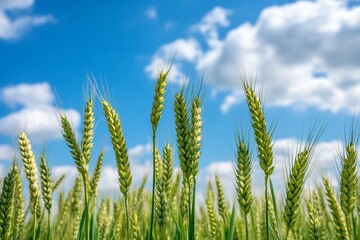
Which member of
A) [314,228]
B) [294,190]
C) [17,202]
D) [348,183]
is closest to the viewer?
[294,190]

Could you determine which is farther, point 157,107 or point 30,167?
point 30,167

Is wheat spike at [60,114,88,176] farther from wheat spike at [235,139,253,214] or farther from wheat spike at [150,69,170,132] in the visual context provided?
wheat spike at [235,139,253,214]

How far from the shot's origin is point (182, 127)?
3.37 metres

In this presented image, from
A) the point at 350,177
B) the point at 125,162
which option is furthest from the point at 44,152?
the point at 350,177

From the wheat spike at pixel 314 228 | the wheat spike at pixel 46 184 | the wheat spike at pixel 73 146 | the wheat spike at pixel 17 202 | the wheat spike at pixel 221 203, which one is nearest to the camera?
the wheat spike at pixel 73 146

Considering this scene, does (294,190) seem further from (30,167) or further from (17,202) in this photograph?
(17,202)

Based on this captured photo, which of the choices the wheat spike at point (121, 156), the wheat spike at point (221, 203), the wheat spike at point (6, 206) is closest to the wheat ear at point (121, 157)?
the wheat spike at point (121, 156)

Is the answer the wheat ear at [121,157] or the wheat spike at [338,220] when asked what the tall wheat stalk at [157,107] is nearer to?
the wheat ear at [121,157]

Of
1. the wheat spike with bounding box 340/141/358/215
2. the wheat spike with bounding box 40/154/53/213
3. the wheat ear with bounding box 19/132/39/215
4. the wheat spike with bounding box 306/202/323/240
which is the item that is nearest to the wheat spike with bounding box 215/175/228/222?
the wheat spike with bounding box 306/202/323/240

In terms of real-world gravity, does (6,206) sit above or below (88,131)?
below

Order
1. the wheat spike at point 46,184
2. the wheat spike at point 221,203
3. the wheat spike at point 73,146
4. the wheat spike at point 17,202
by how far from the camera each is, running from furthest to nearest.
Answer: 1. the wheat spike at point 221,203
2. the wheat spike at point 17,202
3. the wheat spike at point 46,184
4. the wheat spike at point 73,146

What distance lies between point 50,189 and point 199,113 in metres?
1.20

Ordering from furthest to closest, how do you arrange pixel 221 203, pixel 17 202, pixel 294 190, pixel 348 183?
pixel 221 203, pixel 17 202, pixel 348 183, pixel 294 190

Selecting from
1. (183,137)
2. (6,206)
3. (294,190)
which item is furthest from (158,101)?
(6,206)
